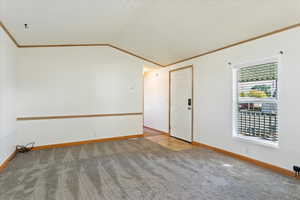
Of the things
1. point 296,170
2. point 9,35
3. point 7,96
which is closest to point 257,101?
point 296,170

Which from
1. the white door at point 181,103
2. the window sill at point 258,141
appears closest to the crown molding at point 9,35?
the white door at point 181,103

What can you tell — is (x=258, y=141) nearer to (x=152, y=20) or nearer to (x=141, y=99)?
(x=152, y=20)

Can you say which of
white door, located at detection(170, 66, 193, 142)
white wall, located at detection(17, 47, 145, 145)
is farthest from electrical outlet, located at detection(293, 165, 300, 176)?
white wall, located at detection(17, 47, 145, 145)

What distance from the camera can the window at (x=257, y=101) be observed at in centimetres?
292

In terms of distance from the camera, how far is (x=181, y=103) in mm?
5004

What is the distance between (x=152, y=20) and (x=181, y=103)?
8.26 feet

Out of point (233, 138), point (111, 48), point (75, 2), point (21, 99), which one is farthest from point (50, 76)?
point (233, 138)

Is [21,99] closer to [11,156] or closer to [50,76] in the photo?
[50,76]

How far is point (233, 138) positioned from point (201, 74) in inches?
67.2

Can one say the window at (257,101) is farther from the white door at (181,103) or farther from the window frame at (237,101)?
the white door at (181,103)

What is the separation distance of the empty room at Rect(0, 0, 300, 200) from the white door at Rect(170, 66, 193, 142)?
0.04 meters

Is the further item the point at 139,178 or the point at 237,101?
the point at 237,101

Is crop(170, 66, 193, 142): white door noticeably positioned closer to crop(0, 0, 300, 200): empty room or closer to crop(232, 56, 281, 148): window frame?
crop(0, 0, 300, 200): empty room

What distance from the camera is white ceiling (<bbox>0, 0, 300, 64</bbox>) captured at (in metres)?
2.52
